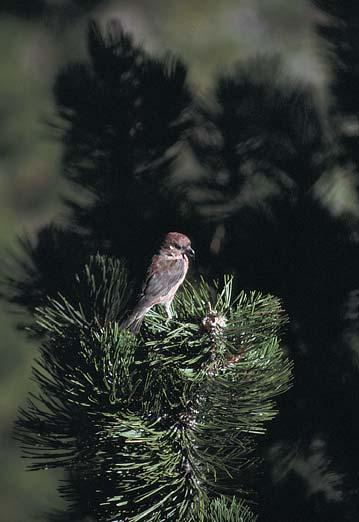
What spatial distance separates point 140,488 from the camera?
44.1 inches

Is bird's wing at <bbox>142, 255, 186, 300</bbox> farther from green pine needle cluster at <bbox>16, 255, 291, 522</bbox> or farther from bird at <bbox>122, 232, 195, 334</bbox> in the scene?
green pine needle cluster at <bbox>16, 255, 291, 522</bbox>

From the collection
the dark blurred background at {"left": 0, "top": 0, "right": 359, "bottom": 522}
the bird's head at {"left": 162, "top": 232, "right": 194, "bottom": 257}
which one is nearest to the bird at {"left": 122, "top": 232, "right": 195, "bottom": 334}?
the bird's head at {"left": 162, "top": 232, "right": 194, "bottom": 257}

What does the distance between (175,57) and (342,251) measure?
0.67 metres

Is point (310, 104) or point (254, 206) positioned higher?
point (310, 104)

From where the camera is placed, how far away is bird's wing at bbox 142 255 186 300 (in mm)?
1685

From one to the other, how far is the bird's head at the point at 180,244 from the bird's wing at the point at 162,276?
0.02 meters

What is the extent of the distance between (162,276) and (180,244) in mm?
114

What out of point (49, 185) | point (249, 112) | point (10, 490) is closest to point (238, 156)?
point (249, 112)

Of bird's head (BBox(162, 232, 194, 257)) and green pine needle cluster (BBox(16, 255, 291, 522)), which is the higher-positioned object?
bird's head (BBox(162, 232, 194, 257))

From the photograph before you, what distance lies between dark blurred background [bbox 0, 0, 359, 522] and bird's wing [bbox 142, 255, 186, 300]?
0.38 meters

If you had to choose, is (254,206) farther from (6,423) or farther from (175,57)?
(6,423)

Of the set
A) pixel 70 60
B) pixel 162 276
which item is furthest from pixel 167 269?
pixel 70 60

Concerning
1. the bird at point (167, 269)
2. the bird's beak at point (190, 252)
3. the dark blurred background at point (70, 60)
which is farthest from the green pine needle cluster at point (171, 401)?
the dark blurred background at point (70, 60)

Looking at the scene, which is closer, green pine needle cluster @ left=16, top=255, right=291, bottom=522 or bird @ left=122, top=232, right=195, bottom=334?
green pine needle cluster @ left=16, top=255, right=291, bottom=522
